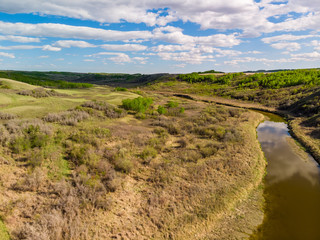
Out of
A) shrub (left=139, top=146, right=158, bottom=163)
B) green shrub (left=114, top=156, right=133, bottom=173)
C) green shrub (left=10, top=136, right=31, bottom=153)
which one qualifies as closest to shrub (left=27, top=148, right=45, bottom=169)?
green shrub (left=10, top=136, right=31, bottom=153)

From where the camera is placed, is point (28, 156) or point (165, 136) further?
point (165, 136)

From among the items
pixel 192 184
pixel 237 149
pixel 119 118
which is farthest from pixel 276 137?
pixel 119 118

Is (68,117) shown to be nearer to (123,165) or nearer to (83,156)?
(83,156)

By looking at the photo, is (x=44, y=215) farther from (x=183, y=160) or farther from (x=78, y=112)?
(x=78, y=112)

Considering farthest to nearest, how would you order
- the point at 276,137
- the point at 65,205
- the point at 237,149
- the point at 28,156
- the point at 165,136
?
the point at 276,137 → the point at 165,136 → the point at 237,149 → the point at 28,156 → the point at 65,205

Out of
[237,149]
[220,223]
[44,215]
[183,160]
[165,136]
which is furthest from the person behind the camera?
[165,136]

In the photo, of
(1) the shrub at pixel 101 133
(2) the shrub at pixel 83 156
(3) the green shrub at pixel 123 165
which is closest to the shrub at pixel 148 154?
(3) the green shrub at pixel 123 165

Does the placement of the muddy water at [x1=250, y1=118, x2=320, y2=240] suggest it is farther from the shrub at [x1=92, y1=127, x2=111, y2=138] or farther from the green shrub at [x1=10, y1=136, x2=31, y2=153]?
the green shrub at [x1=10, y1=136, x2=31, y2=153]
